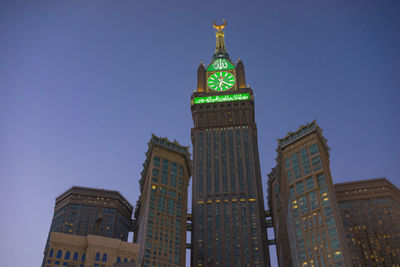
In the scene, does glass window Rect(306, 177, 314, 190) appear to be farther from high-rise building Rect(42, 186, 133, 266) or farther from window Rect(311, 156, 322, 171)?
high-rise building Rect(42, 186, 133, 266)

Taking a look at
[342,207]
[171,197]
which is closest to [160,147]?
[171,197]

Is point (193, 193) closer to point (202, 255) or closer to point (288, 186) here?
point (202, 255)

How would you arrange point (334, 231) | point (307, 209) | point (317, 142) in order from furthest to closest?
1. point (317, 142)
2. point (307, 209)
3. point (334, 231)

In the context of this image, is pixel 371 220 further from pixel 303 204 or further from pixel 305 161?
pixel 303 204

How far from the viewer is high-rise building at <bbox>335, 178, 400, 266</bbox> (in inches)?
6614

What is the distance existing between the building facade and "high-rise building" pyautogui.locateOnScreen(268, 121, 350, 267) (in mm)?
49525

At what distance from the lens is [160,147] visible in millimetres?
162750

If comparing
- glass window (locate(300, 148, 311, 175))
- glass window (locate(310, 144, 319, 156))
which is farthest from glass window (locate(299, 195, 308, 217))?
glass window (locate(310, 144, 319, 156))

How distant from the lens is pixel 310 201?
13538 centimetres

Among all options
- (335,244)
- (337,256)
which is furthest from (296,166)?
(337,256)

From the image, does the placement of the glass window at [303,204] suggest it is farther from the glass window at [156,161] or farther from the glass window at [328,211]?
the glass window at [156,161]

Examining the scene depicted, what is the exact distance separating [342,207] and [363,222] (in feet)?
32.4

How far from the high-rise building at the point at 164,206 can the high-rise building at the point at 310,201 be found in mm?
36061

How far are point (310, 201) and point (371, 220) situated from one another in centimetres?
5644
